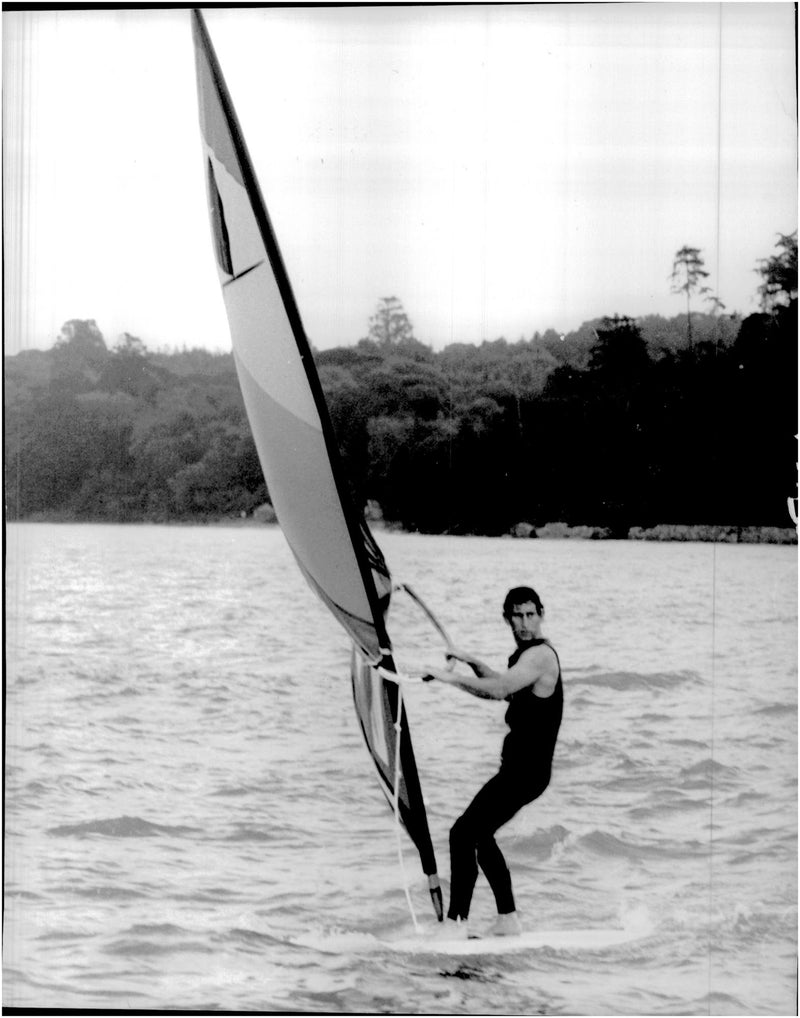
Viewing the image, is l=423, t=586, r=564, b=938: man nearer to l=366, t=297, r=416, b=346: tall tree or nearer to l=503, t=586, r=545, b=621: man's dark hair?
l=503, t=586, r=545, b=621: man's dark hair

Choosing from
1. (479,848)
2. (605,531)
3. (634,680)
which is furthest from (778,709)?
(479,848)

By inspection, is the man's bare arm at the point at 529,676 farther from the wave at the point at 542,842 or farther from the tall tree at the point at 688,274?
the tall tree at the point at 688,274

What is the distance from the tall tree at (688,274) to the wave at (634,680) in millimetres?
816

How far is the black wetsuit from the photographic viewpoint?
2543mm

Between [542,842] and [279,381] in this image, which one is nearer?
[279,381]

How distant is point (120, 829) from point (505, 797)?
2.95ft

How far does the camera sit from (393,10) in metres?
2.63

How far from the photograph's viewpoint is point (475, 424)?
266 cm

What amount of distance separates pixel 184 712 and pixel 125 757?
0.58ft

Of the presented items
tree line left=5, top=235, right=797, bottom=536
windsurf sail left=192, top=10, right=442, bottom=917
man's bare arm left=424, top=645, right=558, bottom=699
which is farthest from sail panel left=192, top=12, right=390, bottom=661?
man's bare arm left=424, top=645, right=558, bottom=699

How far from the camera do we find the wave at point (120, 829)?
266 centimetres

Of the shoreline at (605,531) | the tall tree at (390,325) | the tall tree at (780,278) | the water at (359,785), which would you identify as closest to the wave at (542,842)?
the water at (359,785)

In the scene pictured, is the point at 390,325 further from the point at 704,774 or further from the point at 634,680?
the point at 704,774

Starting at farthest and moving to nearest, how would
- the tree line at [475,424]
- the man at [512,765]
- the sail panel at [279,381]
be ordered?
the tree line at [475,424], the man at [512,765], the sail panel at [279,381]
